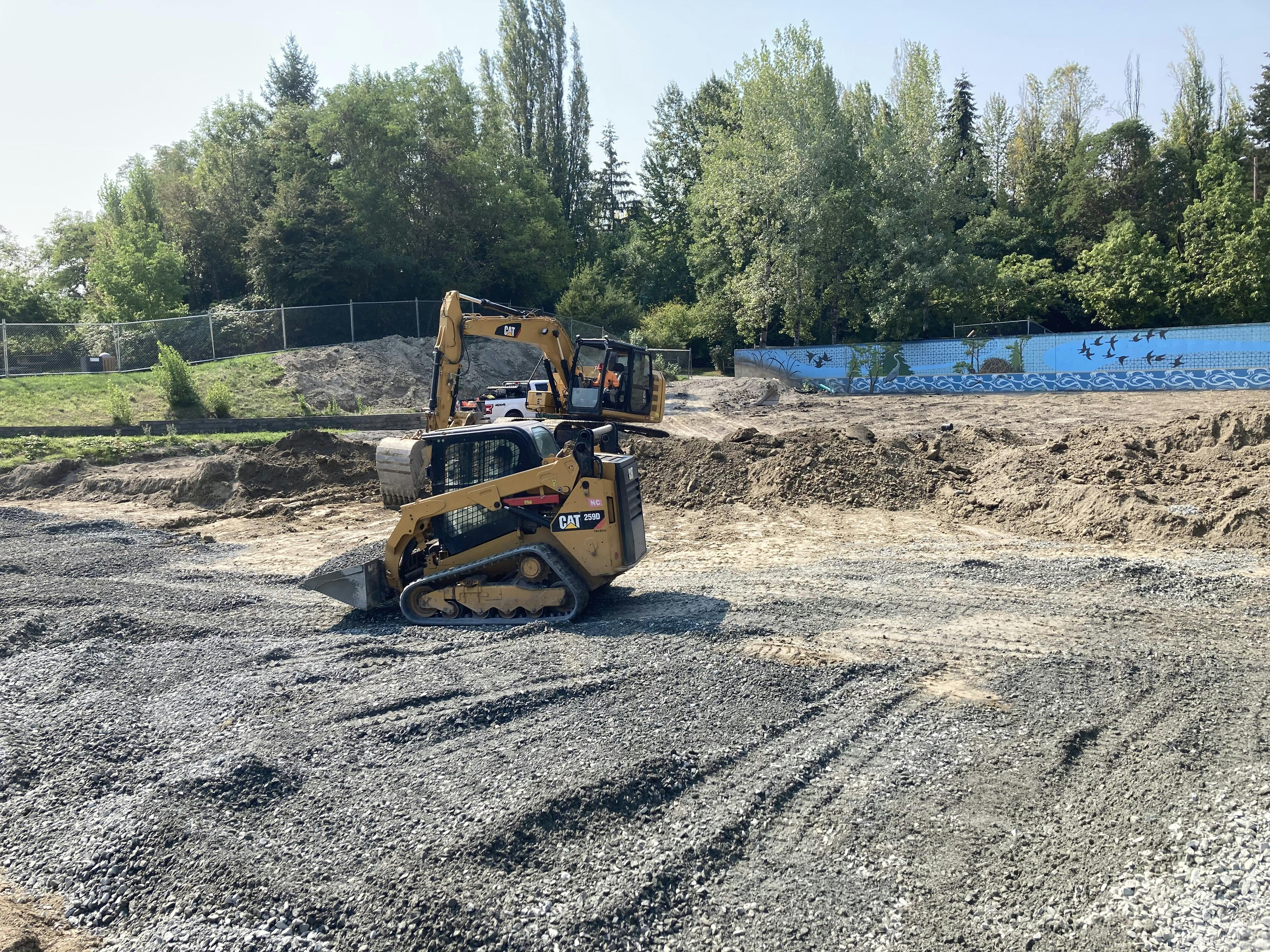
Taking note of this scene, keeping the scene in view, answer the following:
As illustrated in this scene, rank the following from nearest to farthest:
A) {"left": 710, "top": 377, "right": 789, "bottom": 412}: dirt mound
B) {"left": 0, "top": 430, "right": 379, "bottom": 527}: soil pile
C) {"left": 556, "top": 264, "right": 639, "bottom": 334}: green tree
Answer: {"left": 0, "top": 430, "right": 379, "bottom": 527}: soil pile → {"left": 710, "top": 377, "right": 789, "bottom": 412}: dirt mound → {"left": 556, "top": 264, "right": 639, "bottom": 334}: green tree

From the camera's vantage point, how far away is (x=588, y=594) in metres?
8.14

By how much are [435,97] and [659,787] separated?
1527 inches

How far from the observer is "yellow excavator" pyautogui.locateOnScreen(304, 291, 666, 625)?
26.0 feet

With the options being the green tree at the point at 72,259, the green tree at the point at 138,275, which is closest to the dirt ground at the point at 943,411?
the green tree at the point at 138,275

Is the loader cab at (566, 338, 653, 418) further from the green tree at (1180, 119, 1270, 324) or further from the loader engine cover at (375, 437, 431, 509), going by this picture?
the green tree at (1180, 119, 1270, 324)

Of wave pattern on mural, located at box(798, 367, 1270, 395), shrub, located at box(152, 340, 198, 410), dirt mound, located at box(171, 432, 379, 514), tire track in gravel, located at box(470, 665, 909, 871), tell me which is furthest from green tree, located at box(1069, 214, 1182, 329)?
tire track in gravel, located at box(470, 665, 909, 871)

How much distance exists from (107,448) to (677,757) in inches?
701

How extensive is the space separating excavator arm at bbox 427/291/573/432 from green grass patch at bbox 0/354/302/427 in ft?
34.2

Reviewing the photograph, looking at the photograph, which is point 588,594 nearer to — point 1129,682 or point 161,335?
point 1129,682

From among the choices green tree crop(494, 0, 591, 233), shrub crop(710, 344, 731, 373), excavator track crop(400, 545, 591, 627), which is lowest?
excavator track crop(400, 545, 591, 627)

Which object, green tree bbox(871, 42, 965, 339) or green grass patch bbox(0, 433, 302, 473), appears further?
green tree bbox(871, 42, 965, 339)

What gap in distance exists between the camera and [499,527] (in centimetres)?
814

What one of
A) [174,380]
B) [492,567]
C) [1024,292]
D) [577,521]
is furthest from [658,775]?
[1024,292]

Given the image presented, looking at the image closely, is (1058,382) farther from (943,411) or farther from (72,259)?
(72,259)
